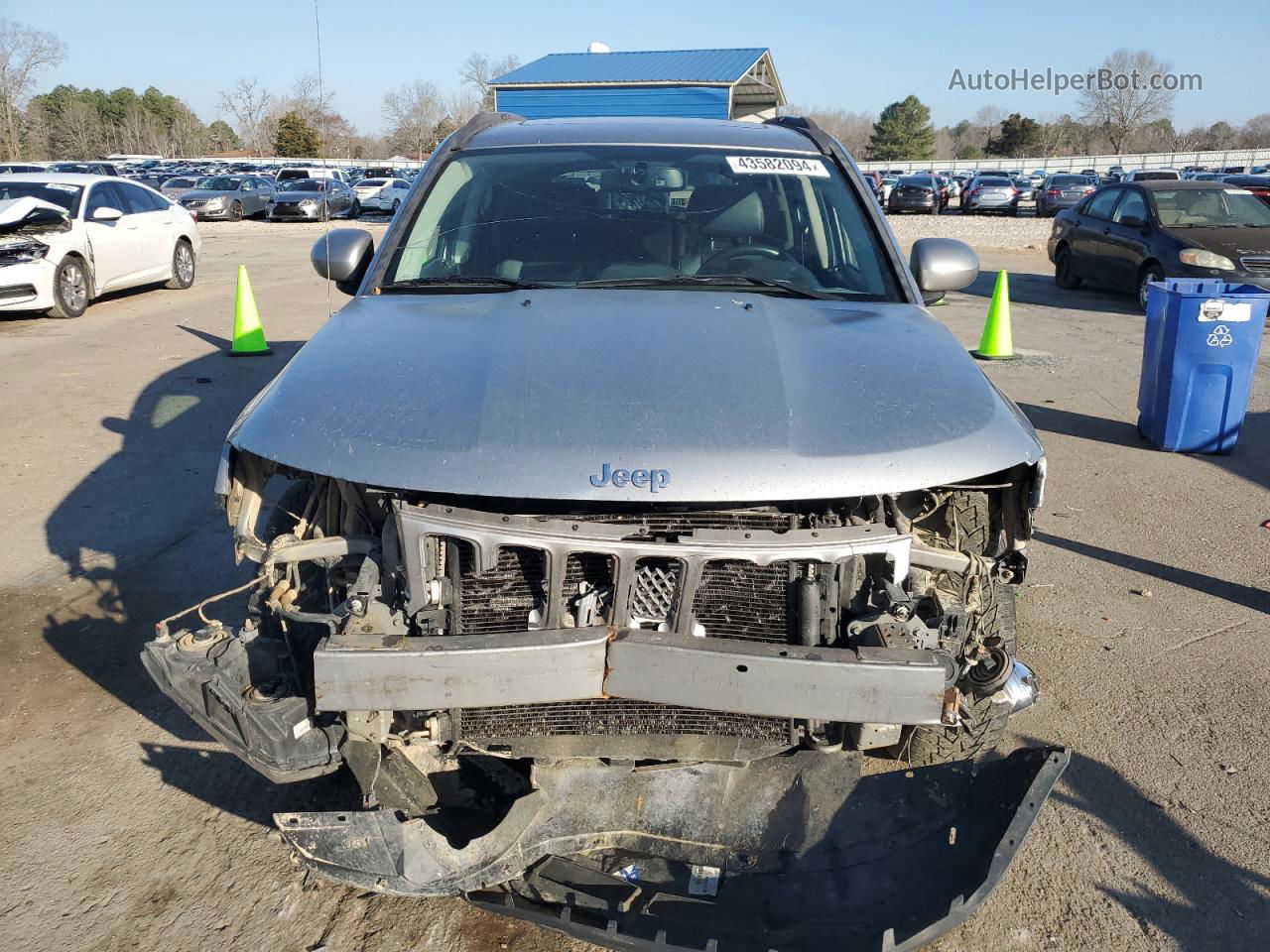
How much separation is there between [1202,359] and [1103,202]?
8936mm

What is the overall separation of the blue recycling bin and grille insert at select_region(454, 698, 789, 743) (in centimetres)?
593

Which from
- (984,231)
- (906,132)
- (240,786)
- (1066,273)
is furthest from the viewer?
(906,132)

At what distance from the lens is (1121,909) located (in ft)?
9.41

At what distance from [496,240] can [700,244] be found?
757mm

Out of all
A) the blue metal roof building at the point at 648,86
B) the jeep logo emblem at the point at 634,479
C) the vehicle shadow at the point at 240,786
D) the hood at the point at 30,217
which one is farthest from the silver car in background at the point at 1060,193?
the jeep logo emblem at the point at 634,479

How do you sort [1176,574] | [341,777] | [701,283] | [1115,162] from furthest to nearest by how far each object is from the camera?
[1115,162] → [1176,574] → [701,283] → [341,777]

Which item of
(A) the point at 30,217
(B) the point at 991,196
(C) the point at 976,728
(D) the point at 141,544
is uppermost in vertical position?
(B) the point at 991,196

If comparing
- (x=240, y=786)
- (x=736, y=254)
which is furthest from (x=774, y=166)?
(x=240, y=786)

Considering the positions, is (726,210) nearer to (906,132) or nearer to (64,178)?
(64,178)

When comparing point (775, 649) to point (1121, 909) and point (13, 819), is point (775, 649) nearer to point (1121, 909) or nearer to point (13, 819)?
point (1121, 909)

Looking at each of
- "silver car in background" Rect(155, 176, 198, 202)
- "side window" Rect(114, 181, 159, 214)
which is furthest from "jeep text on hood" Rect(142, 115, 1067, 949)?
"silver car in background" Rect(155, 176, 198, 202)

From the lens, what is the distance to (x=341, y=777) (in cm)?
321

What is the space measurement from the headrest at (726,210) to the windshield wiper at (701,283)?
0.35 m

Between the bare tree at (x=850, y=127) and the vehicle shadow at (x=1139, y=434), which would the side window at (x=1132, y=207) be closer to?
the vehicle shadow at (x=1139, y=434)
